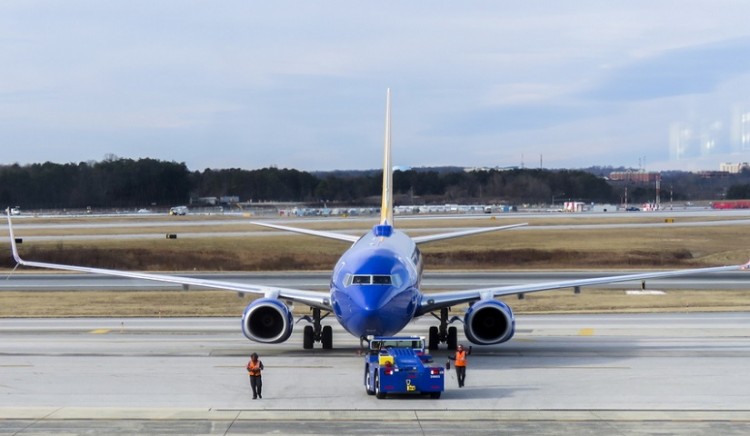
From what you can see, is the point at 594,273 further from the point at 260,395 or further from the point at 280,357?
the point at 260,395

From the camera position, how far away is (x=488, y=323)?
3734cm

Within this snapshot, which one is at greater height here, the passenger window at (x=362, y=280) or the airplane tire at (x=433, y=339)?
the passenger window at (x=362, y=280)

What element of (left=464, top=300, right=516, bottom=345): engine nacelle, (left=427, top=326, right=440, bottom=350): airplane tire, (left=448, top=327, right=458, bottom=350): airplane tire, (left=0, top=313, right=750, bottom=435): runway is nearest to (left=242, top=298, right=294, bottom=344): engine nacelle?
(left=0, top=313, right=750, bottom=435): runway

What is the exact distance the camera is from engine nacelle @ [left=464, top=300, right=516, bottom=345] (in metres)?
36.9

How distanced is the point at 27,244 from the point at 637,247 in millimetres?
53596

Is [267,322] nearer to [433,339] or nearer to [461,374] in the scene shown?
[433,339]

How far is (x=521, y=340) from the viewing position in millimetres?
42844

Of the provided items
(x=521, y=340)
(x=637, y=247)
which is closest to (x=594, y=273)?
(x=637, y=247)

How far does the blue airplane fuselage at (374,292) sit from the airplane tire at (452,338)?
13.8 feet

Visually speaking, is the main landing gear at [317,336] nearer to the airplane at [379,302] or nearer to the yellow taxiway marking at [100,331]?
the airplane at [379,302]

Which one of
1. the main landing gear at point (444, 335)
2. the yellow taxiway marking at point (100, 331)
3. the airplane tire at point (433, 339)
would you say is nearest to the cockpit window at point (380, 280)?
the main landing gear at point (444, 335)

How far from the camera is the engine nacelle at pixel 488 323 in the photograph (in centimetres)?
3688

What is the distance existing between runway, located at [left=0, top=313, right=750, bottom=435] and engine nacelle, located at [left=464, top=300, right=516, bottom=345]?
761 millimetres

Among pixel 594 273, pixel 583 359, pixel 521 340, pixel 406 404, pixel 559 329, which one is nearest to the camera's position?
pixel 406 404
